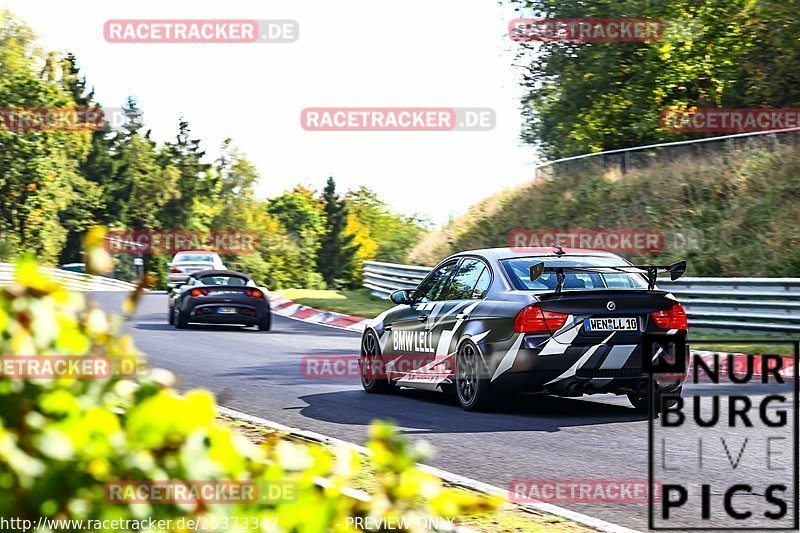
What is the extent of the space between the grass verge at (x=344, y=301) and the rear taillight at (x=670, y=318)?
53.4 ft

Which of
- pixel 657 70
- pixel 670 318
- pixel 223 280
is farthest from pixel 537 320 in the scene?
pixel 657 70

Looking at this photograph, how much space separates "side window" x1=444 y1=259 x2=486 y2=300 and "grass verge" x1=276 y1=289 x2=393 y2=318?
14.7 m

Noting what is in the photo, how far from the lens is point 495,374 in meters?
10.2

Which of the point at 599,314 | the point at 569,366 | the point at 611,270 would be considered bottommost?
the point at 569,366

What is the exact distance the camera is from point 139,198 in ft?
318

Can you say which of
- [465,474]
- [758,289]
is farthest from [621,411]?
[758,289]

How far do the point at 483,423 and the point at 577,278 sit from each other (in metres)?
1.60

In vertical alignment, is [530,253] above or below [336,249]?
above

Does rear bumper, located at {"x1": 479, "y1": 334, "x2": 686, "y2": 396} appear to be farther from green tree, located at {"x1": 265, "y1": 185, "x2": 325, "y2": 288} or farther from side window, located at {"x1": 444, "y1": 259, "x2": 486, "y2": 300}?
green tree, located at {"x1": 265, "y1": 185, "x2": 325, "y2": 288}

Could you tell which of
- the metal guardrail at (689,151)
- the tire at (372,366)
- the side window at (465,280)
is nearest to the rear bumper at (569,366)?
the side window at (465,280)

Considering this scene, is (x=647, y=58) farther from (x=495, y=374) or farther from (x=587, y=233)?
(x=495, y=374)

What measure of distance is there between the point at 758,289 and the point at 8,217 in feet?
157

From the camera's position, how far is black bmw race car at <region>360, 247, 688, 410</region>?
32.6 ft

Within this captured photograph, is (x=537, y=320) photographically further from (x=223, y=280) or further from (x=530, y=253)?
(x=223, y=280)
